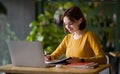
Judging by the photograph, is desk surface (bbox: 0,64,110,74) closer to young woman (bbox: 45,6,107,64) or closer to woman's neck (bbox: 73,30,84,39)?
young woman (bbox: 45,6,107,64)

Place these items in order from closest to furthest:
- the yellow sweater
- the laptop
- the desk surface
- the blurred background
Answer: the desk surface < the laptop < the yellow sweater < the blurred background

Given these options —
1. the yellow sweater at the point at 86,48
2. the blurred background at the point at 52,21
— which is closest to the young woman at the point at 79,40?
the yellow sweater at the point at 86,48

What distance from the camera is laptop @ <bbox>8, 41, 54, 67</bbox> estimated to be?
103 inches

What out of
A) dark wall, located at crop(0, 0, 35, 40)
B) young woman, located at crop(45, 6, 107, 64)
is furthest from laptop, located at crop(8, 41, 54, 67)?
dark wall, located at crop(0, 0, 35, 40)

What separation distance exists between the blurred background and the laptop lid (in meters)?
2.92

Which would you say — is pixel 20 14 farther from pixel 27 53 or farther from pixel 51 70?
pixel 51 70

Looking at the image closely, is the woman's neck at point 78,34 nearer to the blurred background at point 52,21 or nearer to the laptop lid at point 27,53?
the laptop lid at point 27,53

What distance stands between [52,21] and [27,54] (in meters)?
3.24

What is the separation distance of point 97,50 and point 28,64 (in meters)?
0.62

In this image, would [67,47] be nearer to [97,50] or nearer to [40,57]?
[97,50]

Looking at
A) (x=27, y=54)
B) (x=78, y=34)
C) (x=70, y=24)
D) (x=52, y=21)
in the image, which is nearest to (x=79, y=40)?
(x=78, y=34)

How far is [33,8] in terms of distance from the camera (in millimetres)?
5824

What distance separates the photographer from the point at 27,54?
105 inches

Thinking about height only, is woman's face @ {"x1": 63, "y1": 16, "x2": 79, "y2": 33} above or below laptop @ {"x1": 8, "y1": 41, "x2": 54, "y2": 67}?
above
